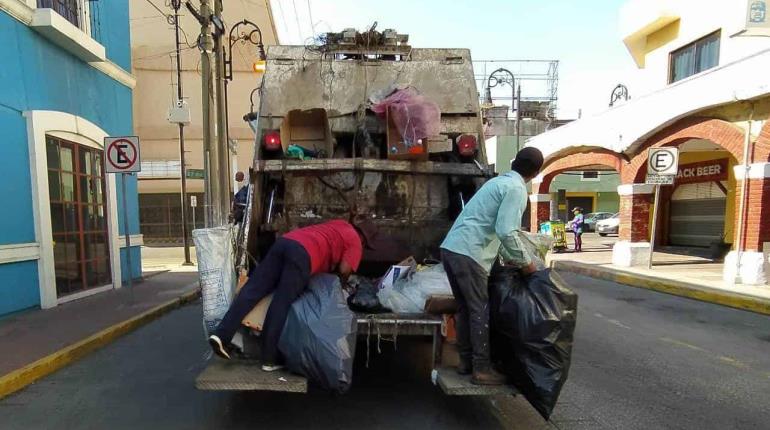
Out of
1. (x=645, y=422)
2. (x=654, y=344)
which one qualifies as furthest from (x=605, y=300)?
(x=645, y=422)

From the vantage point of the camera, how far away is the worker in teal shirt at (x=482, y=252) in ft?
10.5

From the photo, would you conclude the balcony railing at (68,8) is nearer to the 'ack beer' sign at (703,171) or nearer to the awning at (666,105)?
the awning at (666,105)

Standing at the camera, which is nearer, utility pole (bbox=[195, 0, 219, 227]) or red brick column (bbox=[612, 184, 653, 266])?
utility pole (bbox=[195, 0, 219, 227])

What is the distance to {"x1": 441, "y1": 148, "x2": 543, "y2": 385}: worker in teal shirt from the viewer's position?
3.20 metres

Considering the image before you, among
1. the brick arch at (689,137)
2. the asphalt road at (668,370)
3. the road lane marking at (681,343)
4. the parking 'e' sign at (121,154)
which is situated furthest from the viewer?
the brick arch at (689,137)

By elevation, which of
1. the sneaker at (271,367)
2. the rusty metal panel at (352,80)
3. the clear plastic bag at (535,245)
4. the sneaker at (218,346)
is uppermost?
the rusty metal panel at (352,80)

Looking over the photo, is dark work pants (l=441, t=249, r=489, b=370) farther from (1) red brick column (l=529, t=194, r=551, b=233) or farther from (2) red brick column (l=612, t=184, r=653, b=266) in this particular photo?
(1) red brick column (l=529, t=194, r=551, b=233)

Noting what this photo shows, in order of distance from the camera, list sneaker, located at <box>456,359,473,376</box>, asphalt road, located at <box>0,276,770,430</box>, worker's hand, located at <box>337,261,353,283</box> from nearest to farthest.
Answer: sneaker, located at <box>456,359,473,376</box>
asphalt road, located at <box>0,276,770,430</box>
worker's hand, located at <box>337,261,353,283</box>

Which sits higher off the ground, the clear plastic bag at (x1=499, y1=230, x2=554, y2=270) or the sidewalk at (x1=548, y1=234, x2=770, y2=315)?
the clear plastic bag at (x1=499, y1=230, x2=554, y2=270)

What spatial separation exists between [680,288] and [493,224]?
25.9 feet

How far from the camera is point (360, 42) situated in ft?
19.1

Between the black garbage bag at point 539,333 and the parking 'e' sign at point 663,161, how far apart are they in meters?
8.74

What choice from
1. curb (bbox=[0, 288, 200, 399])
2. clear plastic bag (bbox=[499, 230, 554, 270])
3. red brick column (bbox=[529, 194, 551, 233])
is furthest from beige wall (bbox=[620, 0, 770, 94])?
curb (bbox=[0, 288, 200, 399])

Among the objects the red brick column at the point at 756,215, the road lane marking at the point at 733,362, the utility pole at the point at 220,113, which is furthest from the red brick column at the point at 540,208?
the road lane marking at the point at 733,362
